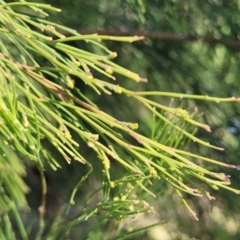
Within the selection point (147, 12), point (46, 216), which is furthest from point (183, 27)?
point (46, 216)

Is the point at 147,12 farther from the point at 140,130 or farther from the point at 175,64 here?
the point at 140,130

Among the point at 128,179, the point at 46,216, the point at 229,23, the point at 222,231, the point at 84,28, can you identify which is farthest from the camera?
the point at 46,216

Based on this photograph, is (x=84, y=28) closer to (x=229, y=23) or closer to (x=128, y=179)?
(x=229, y=23)

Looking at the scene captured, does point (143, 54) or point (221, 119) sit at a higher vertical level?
point (143, 54)

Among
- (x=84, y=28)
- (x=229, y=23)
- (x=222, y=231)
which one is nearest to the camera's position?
(x=229, y=23)

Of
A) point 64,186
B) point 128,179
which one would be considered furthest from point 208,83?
point 128,179

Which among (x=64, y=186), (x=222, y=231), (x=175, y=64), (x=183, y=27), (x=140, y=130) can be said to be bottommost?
(x=222, y=231)

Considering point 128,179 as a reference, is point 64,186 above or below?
below

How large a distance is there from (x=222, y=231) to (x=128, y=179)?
30.5 inches

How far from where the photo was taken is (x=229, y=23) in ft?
3.16

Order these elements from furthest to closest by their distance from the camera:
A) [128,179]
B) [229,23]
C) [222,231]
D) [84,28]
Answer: [222,231], [84,28], [229,23], [128,179]

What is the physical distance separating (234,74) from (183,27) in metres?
0.23

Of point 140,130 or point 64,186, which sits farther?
point 64,186

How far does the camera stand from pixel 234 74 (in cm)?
116
